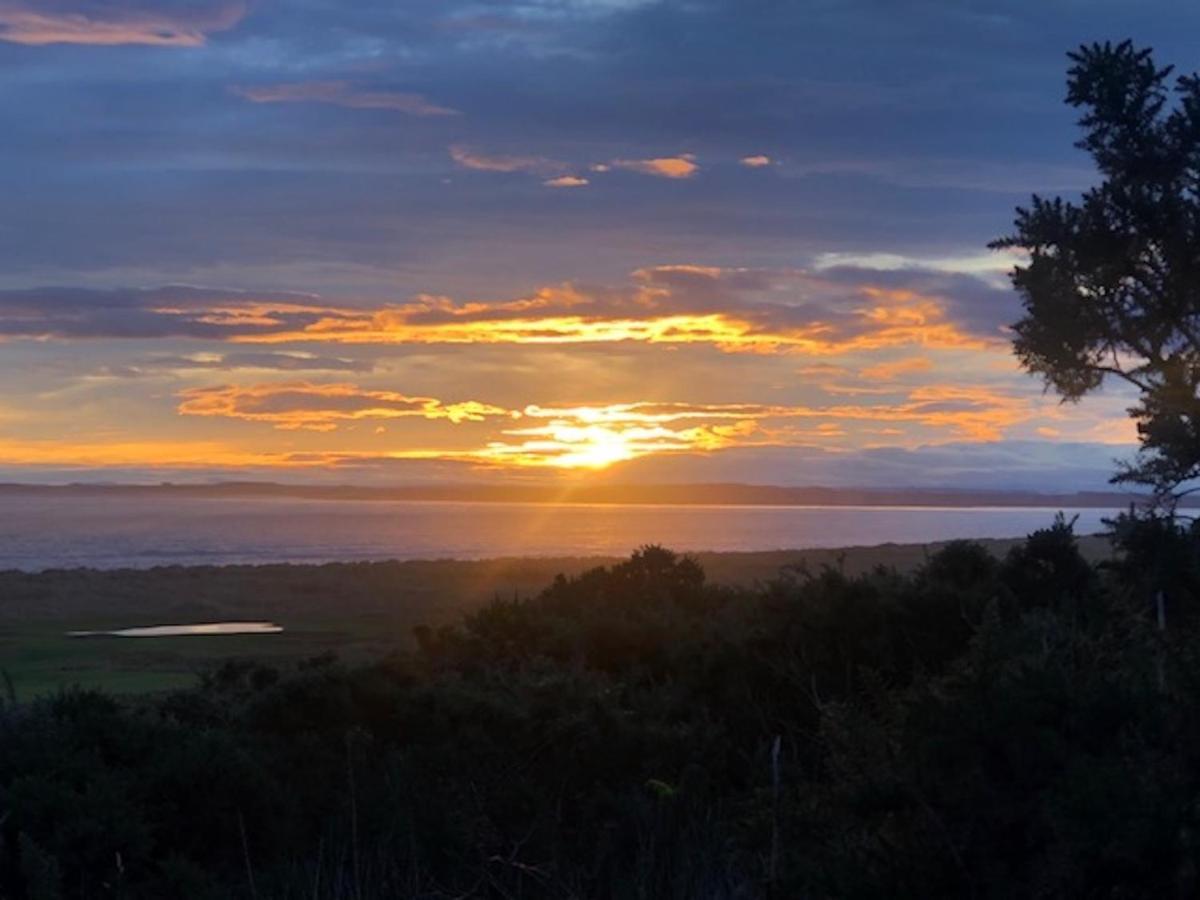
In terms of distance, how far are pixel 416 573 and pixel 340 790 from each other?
44.4 m

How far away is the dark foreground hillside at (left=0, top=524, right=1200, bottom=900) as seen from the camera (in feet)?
17.5

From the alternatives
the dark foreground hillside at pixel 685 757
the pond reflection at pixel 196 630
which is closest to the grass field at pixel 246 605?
the pond reflection at pixel 196 630

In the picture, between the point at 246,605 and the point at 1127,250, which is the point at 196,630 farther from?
the point at 1127,250

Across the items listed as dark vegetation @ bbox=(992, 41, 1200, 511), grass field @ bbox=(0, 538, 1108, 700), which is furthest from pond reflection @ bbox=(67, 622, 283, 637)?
dark vegetation @ bbox=(992, 41, 1200, 511)

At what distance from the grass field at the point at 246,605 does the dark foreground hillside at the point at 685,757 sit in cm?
965

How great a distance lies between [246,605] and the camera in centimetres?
4406

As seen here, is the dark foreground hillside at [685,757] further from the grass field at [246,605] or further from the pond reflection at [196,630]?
the pond reflection at [196,630]

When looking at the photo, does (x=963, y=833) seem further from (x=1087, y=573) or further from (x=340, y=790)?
(x=1087, y=573)

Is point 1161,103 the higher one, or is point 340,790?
point 1161,103

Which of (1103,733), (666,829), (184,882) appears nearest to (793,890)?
(1103,733)

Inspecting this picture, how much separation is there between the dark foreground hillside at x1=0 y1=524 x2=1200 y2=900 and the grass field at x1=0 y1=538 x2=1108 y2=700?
9650 millimetres

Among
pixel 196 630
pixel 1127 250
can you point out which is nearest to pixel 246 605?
pixel 196 630

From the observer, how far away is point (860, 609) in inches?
512

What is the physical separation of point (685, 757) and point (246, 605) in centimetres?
3524
